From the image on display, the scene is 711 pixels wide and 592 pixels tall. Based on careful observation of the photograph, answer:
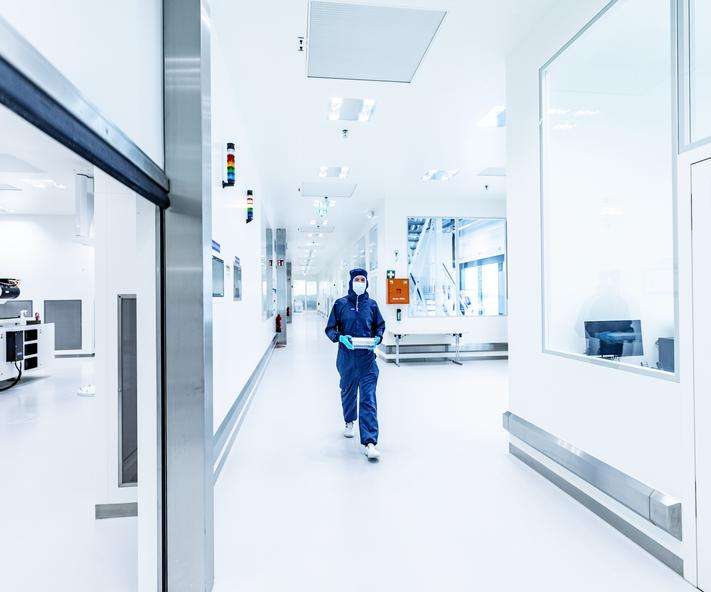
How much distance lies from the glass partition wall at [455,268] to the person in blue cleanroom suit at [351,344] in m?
5.23

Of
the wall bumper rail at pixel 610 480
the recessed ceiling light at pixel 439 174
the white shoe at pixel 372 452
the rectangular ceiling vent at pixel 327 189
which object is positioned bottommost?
the white shoe at pixel 372 452

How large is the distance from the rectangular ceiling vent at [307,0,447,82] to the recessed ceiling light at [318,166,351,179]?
2.79 meters

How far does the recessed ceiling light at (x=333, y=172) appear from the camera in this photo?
6.55 metres

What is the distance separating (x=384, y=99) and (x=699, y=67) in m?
2.77

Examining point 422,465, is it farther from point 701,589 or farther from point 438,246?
point 438,246

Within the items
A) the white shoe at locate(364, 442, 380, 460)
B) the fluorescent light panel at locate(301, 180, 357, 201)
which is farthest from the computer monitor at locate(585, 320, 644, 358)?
the fluorescent light panel at locate(301, 180, 357, 201)

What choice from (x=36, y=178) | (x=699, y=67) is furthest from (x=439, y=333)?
(x=36, y=178)

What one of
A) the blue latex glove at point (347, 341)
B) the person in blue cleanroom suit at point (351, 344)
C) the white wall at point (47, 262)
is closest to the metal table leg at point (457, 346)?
the person in blue cleanroom suit at point (351, 344)

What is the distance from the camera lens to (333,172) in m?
6.77

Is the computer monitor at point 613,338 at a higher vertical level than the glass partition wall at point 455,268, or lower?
lower

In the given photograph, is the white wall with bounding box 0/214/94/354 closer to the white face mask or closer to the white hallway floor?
the white hallway floor

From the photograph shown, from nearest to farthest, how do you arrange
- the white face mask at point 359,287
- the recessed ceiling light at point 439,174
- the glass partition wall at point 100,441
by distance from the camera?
the glass partition wall at point 100,441, the white face mask at point 359,287, the recessed ceiling light at point 439,174

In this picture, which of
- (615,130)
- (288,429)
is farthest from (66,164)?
(615,130)

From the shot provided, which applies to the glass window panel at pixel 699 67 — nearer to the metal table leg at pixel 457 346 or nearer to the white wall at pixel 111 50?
the white wall at pixel 111 50
